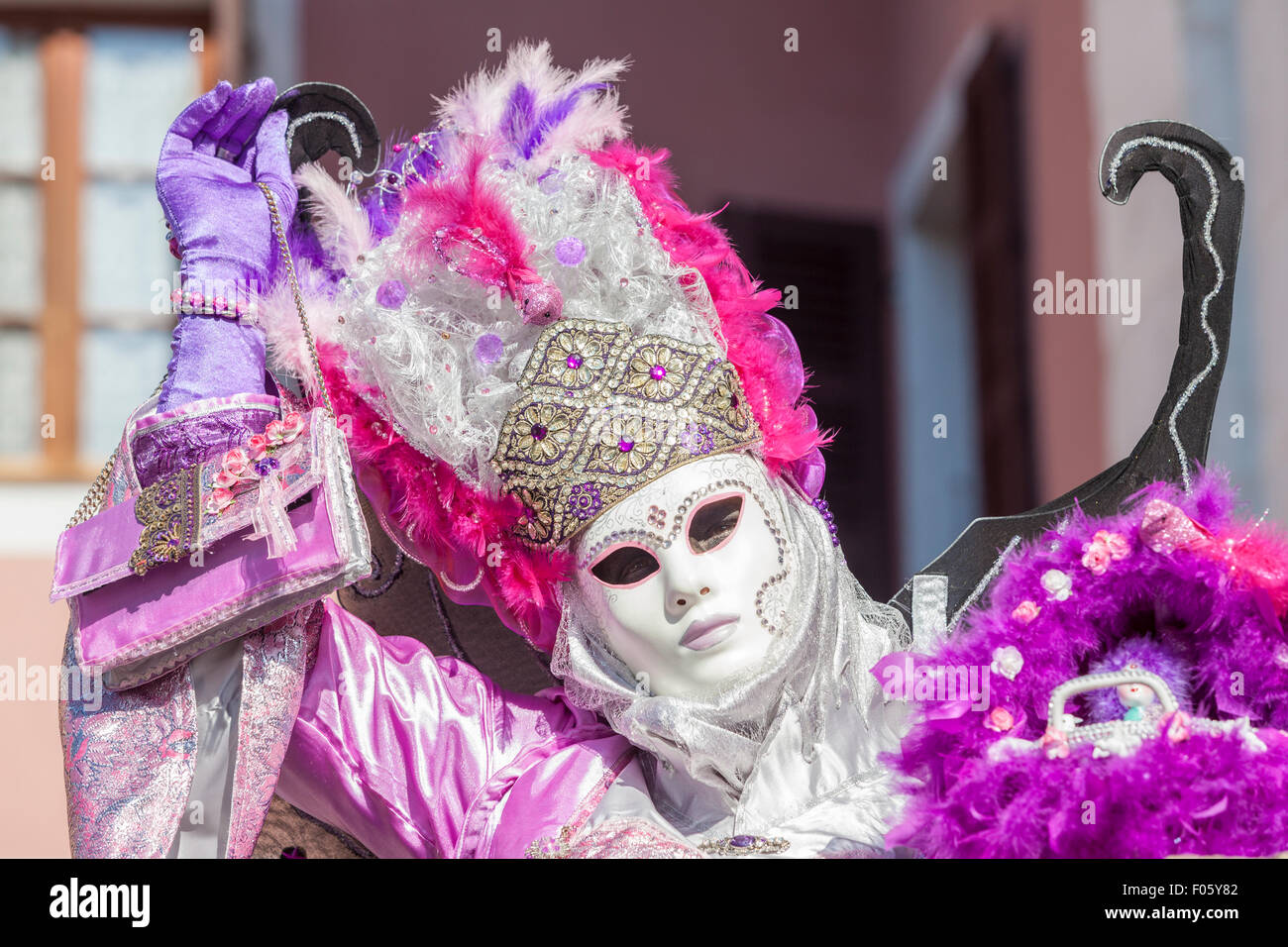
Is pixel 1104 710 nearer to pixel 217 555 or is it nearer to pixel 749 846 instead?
pixel 749 846

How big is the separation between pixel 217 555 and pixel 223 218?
1.38 ft

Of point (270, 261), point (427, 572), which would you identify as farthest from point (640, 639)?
point (270, 261)

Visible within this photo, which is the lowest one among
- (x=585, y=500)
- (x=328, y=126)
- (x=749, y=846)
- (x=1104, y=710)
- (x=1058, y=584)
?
(x=749, y=846)

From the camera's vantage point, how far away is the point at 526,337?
192cm

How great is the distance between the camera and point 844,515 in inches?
188

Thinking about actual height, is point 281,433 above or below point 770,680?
above

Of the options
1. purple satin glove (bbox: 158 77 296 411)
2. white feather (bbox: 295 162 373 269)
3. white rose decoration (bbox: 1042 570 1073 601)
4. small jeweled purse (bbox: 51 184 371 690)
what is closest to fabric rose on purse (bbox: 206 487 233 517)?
small jeweled purse (bbox: 51 184 371 690)

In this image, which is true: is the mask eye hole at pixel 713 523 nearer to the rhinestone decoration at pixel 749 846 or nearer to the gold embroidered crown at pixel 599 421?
the gold embroidered crown at pixel 599 421

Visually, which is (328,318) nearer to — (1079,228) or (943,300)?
(1079,228)

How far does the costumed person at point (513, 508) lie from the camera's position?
1.78 m

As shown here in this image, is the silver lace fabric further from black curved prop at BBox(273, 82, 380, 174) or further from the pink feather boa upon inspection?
black curved prop at BBox(273, 82, 380, 174)

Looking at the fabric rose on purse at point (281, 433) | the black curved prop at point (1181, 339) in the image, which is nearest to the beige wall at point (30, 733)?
the fabric rose on purse at point (281, 433)

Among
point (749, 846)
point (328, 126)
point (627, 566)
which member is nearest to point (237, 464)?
point (627, 566)
